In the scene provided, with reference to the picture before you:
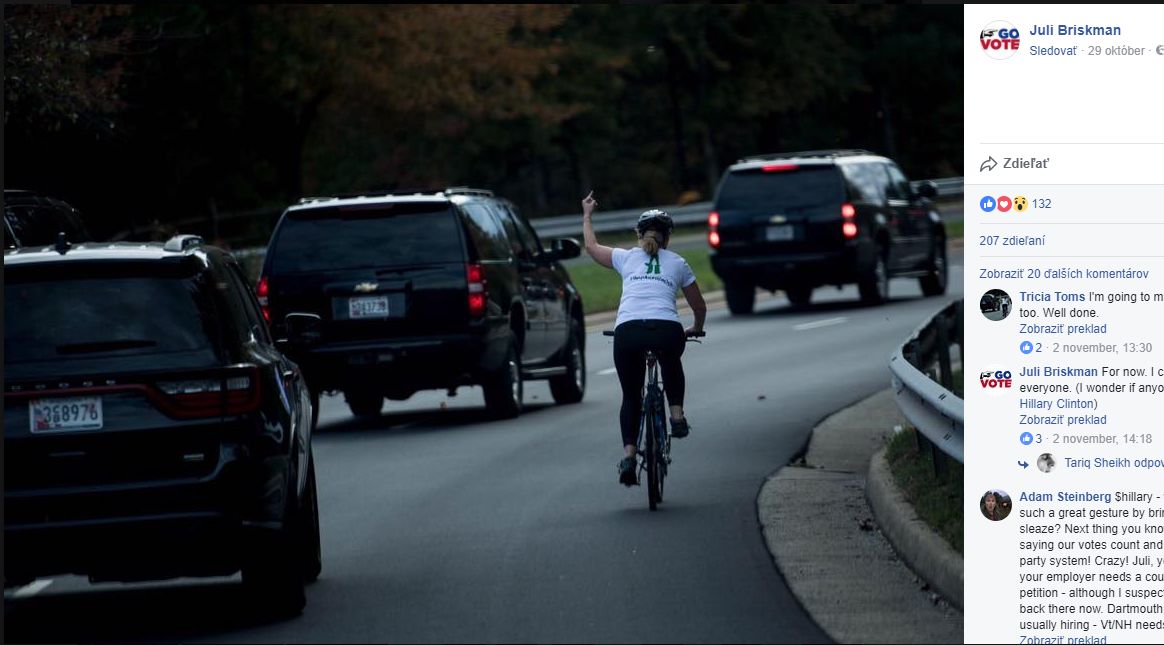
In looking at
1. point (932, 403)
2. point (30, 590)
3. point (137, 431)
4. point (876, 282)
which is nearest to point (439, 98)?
point (876, 282)

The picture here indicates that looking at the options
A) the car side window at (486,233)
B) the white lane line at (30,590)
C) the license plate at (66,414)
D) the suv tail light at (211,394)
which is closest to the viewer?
the license plate at (66,414)

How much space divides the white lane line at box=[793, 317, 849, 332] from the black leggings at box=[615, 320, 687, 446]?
15.4 meters

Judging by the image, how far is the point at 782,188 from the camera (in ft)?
99.1

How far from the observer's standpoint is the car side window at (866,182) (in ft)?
100

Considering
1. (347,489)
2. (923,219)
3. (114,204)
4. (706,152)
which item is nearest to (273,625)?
(347,489)

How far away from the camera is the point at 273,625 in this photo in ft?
32.5
